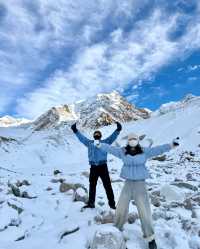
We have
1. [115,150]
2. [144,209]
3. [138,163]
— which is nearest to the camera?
[144,209]

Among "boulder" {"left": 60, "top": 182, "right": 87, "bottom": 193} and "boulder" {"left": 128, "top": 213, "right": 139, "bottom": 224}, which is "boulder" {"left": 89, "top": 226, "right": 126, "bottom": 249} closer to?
"boulder" {"left": 128, "top": 213, "right": 139, "bottom": 224}

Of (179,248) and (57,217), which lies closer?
(179,248)

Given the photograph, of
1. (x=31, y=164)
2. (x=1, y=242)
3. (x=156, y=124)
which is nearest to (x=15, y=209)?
(x=1, y=242)

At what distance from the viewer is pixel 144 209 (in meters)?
7.93

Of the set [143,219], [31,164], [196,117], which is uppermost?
[196,117]

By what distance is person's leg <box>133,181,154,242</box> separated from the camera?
782 centimetres

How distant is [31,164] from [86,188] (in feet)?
61.5

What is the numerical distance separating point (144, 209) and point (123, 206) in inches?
18.5

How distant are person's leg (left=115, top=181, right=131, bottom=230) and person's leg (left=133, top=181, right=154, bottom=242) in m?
0.14

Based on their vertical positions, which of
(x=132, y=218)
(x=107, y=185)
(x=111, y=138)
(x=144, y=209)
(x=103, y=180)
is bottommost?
(x=132, y=218)

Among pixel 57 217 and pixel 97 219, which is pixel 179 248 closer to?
pixel 97 219

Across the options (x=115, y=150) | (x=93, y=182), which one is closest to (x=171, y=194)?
(x=93, y=182)

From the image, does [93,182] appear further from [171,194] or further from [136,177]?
[136,177]

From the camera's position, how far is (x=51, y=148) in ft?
124
